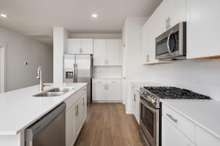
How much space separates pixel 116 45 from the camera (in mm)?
5605

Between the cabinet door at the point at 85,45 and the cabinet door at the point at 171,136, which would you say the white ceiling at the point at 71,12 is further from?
the cabinet door at the point at 171,136

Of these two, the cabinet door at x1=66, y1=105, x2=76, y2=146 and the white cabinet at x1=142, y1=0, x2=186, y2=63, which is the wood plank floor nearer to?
the cabinet door at x1=66, y1=105, x2=76, y2=146

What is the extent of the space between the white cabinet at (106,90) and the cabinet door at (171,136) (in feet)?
12.6

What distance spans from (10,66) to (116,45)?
13.3 ft

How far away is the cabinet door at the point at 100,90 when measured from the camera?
5.46 metres

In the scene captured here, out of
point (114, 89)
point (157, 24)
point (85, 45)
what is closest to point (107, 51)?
point (85, 45)

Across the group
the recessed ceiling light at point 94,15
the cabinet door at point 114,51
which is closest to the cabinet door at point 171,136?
the recessed ceiling light at point 94,15

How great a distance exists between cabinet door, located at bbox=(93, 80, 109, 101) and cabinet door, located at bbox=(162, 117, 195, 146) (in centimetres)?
392

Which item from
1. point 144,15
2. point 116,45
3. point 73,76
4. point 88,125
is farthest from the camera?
point 116,45

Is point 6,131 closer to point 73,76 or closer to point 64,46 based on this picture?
point 73,76

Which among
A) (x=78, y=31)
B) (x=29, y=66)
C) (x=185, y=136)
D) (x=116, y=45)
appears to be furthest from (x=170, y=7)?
(x=29, y=66)

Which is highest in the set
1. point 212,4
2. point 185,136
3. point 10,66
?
point 212,4

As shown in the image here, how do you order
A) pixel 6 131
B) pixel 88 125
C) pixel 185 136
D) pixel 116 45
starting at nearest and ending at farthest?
1. pixel 6 131
2. pixel 185 136
3. pixel 88 125
4. pixel 116 45

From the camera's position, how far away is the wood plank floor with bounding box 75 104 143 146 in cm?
254
